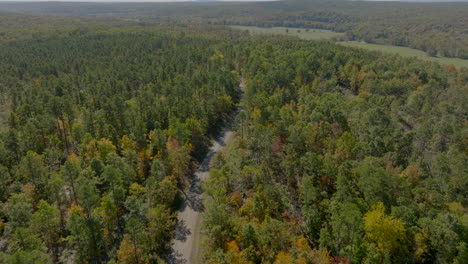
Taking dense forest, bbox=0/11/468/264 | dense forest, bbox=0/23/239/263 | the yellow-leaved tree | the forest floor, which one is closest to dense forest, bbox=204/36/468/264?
the yellow-leaved tree

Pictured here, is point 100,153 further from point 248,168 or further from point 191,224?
point 248,168

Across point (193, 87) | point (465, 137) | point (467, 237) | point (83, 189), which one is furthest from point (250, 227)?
point (193, 87)

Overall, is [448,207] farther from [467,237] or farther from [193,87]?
[193,87]

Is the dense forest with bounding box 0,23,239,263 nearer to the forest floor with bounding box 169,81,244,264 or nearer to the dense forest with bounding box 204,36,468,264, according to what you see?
the forest floor with bounding box 169,81,244,264

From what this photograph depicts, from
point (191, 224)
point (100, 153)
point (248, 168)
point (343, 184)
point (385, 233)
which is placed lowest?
point (191, 224)

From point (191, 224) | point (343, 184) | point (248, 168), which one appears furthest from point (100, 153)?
point (343, 184)

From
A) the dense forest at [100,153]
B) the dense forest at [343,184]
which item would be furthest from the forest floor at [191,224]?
the dense forest at [343,184]

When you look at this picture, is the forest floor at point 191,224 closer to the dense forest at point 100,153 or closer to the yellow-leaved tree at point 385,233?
the dense forest at point 100,153
